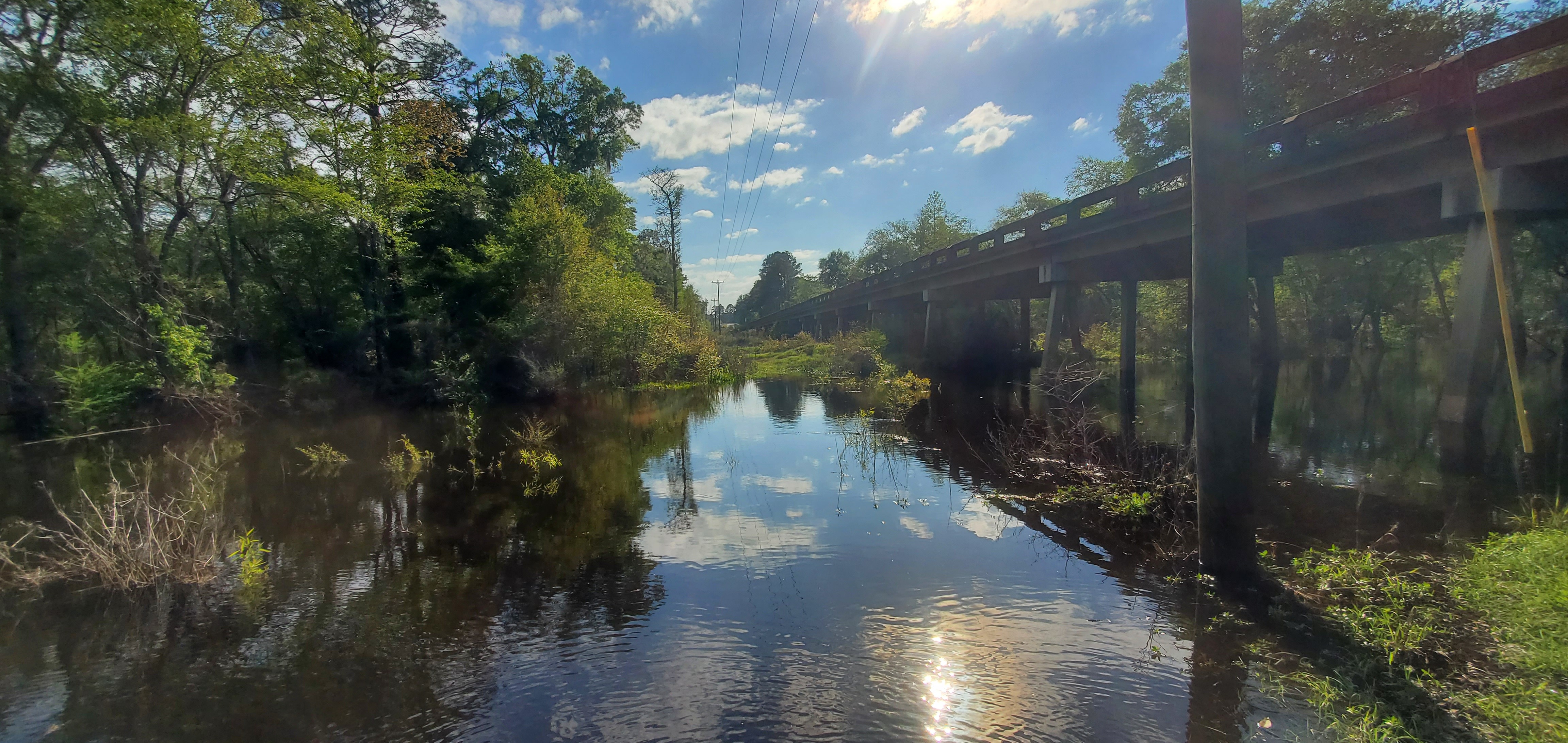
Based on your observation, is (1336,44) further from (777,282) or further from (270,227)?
(777,282)

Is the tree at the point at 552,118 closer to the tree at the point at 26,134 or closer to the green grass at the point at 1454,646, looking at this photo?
the tree at the point at 26,134

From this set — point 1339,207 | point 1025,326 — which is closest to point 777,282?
point 1025,326

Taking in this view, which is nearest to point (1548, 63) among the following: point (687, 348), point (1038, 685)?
point (1038, 685)

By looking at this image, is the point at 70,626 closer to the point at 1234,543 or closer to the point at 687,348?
the point at 1234,543

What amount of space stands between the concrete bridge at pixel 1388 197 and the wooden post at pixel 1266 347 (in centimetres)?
5

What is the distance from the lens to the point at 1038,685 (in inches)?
177

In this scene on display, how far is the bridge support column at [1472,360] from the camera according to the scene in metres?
9.98

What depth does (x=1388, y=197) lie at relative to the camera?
40.4ft

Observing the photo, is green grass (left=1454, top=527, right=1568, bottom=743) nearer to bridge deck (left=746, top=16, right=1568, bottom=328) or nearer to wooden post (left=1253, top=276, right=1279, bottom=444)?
bridge deck (left=746, top=16, right=1568, bottom=328)

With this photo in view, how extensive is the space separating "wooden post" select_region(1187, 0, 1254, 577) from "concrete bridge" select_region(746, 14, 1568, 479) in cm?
11

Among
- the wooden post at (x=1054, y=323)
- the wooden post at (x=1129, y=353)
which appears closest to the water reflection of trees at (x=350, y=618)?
the wooden post at (x=1129, y=353)

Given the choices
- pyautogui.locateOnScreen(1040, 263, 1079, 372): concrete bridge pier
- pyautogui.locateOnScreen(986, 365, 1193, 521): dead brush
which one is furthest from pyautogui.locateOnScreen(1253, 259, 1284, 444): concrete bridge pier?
pyautogui.locateOnScreen(986, 365, 1193, 521): dead brush

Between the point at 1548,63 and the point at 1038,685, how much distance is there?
67.1ft

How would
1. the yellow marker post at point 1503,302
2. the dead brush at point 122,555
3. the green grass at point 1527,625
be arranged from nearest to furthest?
the green grass at point 1527,625
the yellow marker post at point 1503,302
the dead brush at point 122,555
